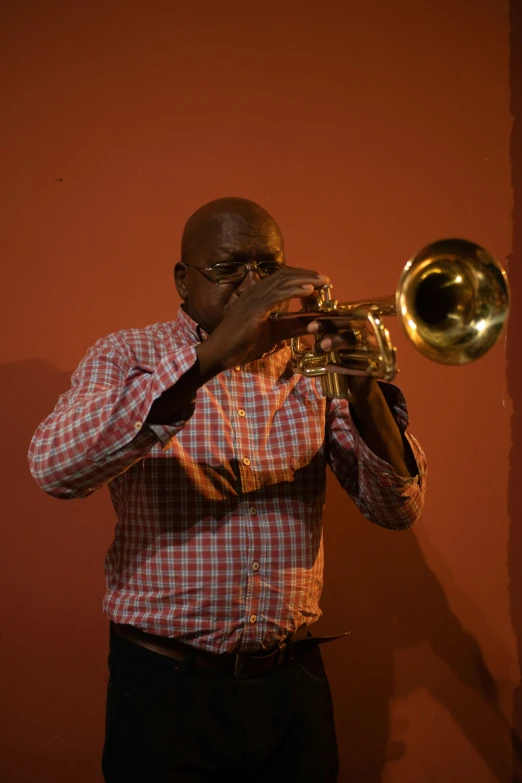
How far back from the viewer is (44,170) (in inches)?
79.7

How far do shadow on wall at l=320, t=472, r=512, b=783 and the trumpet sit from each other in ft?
3.10

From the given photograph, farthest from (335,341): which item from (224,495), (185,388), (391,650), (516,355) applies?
(391,650)

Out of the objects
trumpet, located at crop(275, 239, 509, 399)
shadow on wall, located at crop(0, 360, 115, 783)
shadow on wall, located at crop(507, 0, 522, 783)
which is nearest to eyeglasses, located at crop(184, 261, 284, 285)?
trumpet, located at crop(275, 239, 509, 399)

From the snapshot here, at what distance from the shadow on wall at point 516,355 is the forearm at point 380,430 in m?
0.83

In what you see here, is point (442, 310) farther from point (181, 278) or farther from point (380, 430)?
point (181, 278)

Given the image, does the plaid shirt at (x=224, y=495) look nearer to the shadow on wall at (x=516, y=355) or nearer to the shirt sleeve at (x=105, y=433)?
the shirt sleeve at (x=105, y=433)

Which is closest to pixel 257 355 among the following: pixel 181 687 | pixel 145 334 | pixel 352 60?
pixel 145 334

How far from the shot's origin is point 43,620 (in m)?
2.02

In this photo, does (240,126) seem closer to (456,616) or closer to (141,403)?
(141,403)

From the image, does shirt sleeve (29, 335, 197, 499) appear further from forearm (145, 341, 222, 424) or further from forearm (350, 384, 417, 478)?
forearm (350, 384, 417, 478)

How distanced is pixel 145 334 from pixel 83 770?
49.9 inches

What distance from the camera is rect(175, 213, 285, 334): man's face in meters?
1.57

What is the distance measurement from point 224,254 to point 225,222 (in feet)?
0.27

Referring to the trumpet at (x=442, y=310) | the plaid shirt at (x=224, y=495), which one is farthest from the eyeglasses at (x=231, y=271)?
the trumpet at (x=442, y=310)
